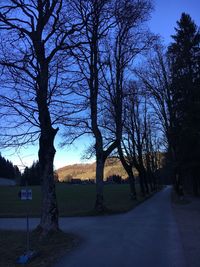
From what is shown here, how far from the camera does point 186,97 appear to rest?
3772 cm

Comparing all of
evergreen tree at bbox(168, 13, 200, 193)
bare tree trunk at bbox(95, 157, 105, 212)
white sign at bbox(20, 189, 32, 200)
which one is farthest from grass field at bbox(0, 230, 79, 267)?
evergreen tree at bbox(168, 13, 200, 193)

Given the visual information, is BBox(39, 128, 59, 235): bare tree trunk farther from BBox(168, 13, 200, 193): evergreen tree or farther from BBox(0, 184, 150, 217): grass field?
BBox(168, 13, 200, 193): evergreen tree

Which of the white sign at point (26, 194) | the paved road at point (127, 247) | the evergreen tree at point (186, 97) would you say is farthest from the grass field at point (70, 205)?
the evergreen tree at point (186, 97)

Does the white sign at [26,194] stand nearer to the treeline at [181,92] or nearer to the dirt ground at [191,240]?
the dirt ground at [191,240]

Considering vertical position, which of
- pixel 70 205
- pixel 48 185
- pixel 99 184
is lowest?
pixel 70 205

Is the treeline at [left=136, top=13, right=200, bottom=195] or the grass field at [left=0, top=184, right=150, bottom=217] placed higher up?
the treeline at [left=136, top=13, right=200, bottom=195]

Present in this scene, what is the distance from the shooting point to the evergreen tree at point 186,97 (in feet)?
119

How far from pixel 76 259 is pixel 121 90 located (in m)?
21.5

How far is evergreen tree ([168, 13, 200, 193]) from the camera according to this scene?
36.3 m

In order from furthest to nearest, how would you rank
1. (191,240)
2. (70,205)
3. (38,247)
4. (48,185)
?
(70,205)
(48,185)
(191,240)
(38,247)

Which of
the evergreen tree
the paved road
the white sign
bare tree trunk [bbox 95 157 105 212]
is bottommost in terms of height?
the paved road

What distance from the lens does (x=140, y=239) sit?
605 inches

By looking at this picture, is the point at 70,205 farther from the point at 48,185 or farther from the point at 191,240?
the point at 191,240

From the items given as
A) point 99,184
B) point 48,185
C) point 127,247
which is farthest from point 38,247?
point 99,184
